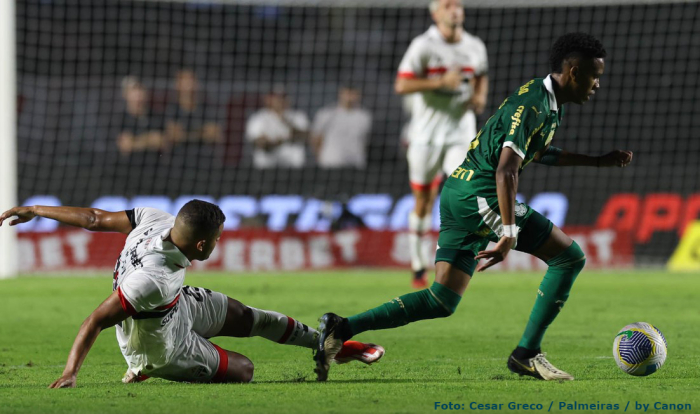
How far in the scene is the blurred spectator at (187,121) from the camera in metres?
16.3

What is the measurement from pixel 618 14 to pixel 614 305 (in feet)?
29.4

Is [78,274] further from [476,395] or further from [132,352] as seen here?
[476,395]

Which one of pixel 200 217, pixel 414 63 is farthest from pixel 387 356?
pixel 414 63

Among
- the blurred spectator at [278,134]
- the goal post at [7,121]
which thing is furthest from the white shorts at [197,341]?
the blurred spectator at [278,134]

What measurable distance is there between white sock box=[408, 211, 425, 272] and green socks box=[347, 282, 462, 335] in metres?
5.52

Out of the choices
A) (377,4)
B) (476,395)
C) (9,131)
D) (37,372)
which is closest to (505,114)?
(476,395)

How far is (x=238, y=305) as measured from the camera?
5.91 m

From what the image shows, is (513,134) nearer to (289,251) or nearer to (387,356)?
(387,356)

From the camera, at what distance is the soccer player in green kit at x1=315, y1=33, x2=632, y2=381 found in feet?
18.8

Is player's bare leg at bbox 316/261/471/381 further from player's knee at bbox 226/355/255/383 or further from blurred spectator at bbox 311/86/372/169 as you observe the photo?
blurred spectator at bbox 311/86/372/169

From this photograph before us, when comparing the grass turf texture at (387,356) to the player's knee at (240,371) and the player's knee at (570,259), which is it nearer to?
the player's knee at (240,371)

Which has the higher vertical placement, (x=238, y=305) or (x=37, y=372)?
(x=238, y=305)

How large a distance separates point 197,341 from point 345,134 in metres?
11.3

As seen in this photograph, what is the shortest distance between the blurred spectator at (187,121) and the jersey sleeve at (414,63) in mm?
5495
